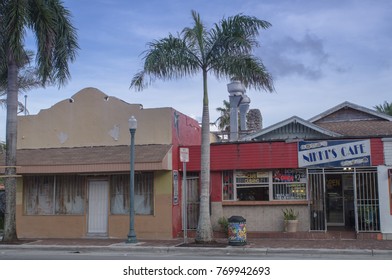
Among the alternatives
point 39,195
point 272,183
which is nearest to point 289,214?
point 272,183

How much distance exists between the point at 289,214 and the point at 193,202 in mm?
3782

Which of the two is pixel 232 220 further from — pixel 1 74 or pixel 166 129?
pixel 1 74

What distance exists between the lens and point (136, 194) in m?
19.3

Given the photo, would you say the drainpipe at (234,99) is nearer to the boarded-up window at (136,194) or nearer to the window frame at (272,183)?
the window frame at (272,183)

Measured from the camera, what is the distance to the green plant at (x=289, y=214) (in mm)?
18047

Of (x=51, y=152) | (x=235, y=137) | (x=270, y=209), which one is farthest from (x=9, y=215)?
(x=235, y=137)

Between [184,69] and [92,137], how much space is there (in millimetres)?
5331

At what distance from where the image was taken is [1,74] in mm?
19609

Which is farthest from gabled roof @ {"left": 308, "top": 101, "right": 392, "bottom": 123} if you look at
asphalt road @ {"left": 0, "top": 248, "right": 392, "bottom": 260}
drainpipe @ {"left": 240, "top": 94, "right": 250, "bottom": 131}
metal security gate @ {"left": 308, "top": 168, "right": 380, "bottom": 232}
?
asphalt road @ {"left": 0, "top": 248, "right": 392, "bottom": 260}

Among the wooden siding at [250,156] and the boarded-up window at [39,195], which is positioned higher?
the wooden siding at [250,156]

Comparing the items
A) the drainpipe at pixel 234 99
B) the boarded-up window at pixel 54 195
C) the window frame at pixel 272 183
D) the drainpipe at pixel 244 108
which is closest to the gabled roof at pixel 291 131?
the drainpipe at pixel 234 99

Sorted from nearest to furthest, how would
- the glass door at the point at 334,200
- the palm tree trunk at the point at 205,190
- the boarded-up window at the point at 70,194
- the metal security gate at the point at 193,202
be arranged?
the palm tree trunk at the point at 205,190, the metal security gate at the point at 193,202, the boarded-up window at the point at 70,194, the glass door at the point at 334,200

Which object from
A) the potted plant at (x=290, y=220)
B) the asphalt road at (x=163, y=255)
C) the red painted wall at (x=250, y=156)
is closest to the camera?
the asphalt road at (x=163, y=255)

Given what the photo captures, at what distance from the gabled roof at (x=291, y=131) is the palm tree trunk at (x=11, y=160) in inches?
392
